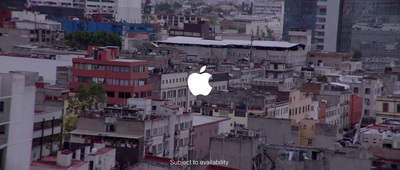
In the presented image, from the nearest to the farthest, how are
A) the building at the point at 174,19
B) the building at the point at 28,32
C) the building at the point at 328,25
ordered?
the building at the point at 28,32 → the building at the point at 328,25 → the building at the point at 174,19

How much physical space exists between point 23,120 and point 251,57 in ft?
115

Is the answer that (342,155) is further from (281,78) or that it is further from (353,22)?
(353,22)

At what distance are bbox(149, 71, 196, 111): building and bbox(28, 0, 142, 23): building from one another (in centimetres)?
3156

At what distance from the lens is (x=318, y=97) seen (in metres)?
33.0

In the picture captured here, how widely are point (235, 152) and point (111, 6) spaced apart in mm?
69459

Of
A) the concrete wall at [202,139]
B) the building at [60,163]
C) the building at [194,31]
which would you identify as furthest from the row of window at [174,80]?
the building at [194,31]

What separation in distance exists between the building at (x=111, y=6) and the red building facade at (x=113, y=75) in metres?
33.7

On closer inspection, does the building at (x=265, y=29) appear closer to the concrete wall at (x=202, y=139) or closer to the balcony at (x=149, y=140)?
the concrete wall at (x=202, y=139)

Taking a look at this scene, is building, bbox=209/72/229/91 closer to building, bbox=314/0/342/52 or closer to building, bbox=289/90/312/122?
building, bbox=289/90/312/122

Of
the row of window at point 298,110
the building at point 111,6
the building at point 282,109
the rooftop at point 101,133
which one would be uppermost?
the building at point 111,6

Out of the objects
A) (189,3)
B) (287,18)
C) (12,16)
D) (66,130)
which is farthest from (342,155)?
(189,3)

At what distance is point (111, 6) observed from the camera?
281ft

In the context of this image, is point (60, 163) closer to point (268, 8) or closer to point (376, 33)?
point (376, 33)

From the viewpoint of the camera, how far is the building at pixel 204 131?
72.7 ft
